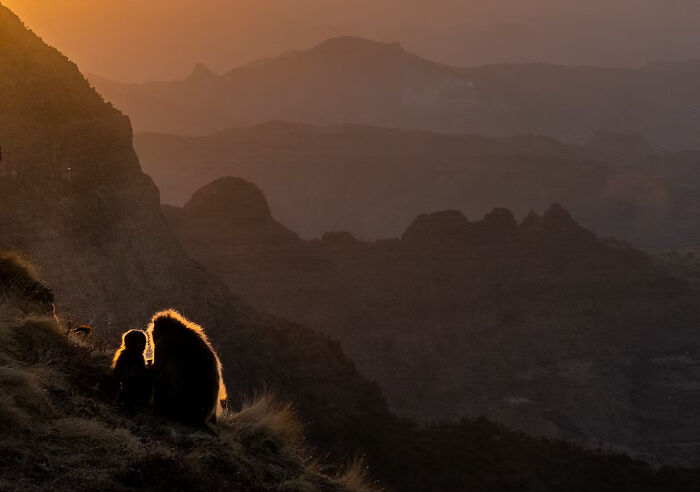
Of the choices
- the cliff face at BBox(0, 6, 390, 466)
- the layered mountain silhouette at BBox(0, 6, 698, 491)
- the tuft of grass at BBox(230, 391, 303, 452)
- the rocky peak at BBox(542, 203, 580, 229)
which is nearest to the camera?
the tuft of grass at BBox(230, 391, 303, 452)

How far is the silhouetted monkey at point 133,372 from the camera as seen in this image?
8.16m

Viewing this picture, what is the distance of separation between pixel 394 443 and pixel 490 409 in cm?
4180

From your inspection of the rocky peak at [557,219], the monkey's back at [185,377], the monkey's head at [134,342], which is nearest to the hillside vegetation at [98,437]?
the monkey's back at [185,377]

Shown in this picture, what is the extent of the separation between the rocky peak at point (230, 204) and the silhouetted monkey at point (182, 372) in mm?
105612

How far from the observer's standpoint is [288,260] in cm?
11512

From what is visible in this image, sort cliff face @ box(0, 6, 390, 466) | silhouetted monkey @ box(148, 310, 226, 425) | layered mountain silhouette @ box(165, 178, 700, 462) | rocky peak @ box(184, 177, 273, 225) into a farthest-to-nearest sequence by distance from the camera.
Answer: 1. rocky peak @ box(184, 177, 273, 225)
2. layered mountain silhouette @ box(165, 178, 700, 462)
3. cliff face @ box(0, 6, 390, 466)
4. silhouetted monkey @ box(148, 310, 226, 425)

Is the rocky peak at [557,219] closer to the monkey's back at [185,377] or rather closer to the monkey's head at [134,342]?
the monkey's back at [185,377]

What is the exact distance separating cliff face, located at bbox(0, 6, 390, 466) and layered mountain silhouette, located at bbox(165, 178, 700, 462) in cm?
3843

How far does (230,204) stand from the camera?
373ft

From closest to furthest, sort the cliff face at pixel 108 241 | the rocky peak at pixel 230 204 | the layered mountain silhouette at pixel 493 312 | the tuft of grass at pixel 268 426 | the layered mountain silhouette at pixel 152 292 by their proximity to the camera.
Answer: the tuft of grass at pixel 268 426 → the cliff face at pixel 108 241 → the layered mountain silhouette at pixel 152 292 → the layered mountain silhouette at pixel 493 312 → the rocky peak at pixel 230 204

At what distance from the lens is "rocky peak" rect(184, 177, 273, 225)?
113062 millimetres

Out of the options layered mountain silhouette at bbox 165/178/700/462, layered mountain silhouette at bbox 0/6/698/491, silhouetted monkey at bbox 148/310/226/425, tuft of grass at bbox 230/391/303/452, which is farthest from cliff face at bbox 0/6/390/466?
layered mountain silhouette at bbox 165/178/700/462

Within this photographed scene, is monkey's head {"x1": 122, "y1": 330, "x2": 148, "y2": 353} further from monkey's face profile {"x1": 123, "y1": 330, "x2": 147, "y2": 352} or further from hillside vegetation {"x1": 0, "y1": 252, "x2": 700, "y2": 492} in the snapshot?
hillside vegetation {"x1": 0, "y1": 252, "x2": 700, "y2": 492}

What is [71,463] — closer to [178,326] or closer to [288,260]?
[178,326]
